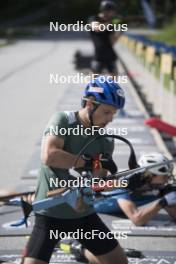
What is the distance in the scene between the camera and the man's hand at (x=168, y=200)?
7.82 meters

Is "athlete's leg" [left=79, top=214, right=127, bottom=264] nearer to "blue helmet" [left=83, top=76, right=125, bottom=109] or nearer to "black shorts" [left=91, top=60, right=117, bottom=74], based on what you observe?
"blue helmet" [left=83, top=76, right=125, bottom=109]

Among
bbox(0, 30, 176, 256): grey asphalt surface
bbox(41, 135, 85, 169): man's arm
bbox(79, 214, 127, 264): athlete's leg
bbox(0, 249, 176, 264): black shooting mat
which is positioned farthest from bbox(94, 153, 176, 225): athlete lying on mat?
bbox(41, 135, 85, 169): man's arm

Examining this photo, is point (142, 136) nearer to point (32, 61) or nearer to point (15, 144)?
point (15, 144)

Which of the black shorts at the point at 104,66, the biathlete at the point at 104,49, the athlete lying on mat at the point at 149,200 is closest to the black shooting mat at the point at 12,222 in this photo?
the athlete lying on mat at the point at 149,200

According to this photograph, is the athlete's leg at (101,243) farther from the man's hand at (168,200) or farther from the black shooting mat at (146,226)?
the man's hand at (168,200)

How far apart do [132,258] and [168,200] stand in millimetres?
1077

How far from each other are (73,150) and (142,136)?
8296mm

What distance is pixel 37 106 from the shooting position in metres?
19.5

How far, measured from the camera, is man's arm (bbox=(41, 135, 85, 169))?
5113 mm

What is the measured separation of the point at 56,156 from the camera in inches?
201

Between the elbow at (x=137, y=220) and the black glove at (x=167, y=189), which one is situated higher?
the black glove at (x=167, y=189)

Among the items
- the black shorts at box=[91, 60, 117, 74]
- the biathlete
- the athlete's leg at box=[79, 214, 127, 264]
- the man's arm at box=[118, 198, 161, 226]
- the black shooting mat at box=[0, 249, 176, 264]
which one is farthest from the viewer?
the black shorts at box=[91, 60, 117, 74]

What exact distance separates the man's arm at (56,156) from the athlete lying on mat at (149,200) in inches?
97.3

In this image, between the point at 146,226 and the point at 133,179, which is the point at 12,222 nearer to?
the point at 146,226
